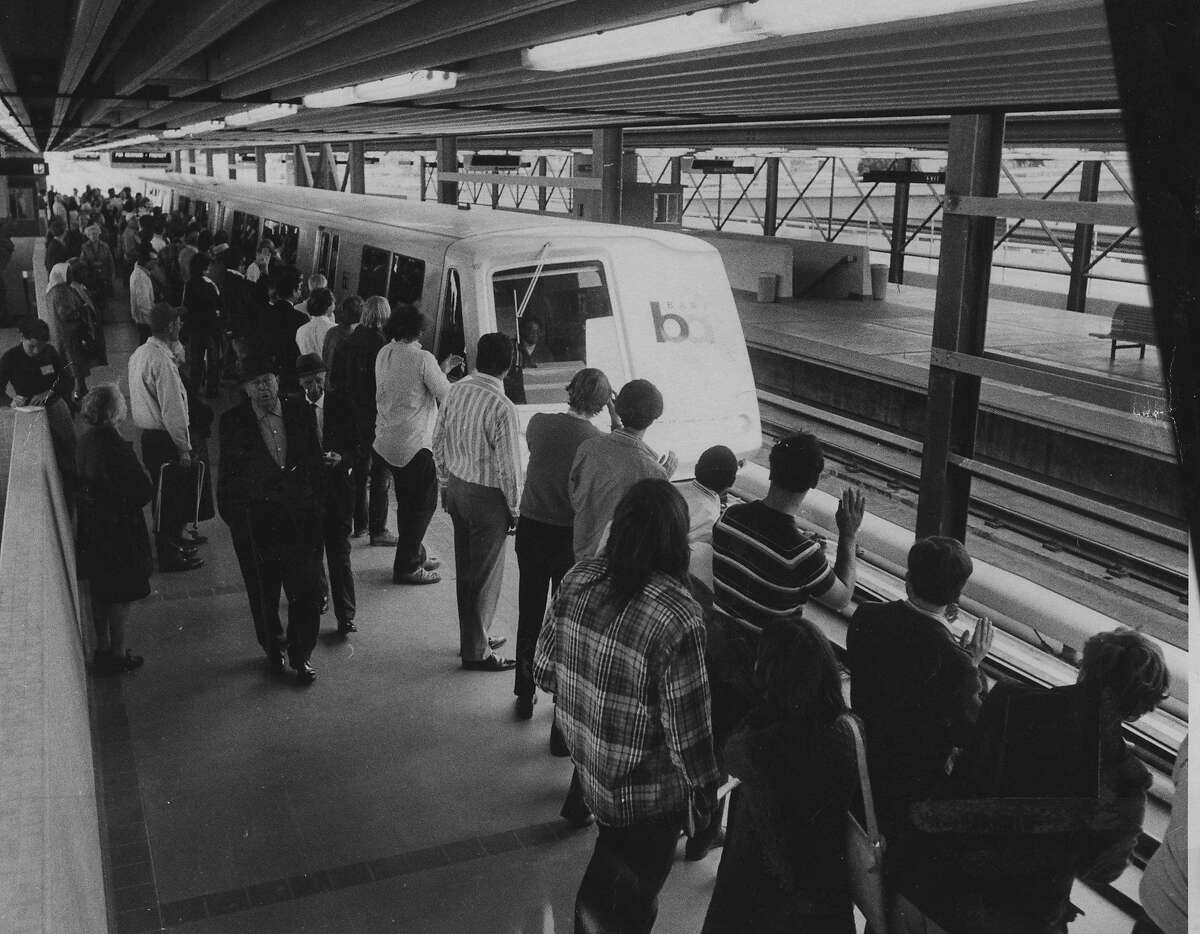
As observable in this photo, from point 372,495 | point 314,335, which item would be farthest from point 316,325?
point 372,495

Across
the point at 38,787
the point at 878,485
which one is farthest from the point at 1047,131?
the point at 38,787

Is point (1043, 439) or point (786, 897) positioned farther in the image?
point (1043, 439)

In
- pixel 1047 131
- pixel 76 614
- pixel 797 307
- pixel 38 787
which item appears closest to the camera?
pixel 38 787

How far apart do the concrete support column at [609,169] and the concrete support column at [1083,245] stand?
7916 mm

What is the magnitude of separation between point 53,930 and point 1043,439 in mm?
11519

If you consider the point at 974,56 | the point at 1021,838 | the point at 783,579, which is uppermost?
the point at 974,56

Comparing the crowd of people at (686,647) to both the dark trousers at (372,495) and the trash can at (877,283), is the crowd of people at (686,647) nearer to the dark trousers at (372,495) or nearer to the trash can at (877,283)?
the dark trousers at (372,495)

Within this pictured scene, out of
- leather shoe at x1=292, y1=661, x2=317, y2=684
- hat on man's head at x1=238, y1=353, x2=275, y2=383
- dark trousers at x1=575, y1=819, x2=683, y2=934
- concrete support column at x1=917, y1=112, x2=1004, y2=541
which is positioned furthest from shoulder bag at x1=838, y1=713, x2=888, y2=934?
hat on man's head at x1=238, y1=353, x2=275, y2=383

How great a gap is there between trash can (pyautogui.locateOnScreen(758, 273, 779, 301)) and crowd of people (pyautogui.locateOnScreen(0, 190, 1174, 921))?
1559 centimetres

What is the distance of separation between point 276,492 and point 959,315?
3321mm

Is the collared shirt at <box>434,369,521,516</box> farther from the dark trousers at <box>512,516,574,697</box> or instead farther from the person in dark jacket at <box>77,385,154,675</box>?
the person in dark jacket at <box>77,385,154,675</box>

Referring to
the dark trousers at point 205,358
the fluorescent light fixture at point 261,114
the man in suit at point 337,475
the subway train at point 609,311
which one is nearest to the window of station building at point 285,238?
the dark trousers at point 205,358

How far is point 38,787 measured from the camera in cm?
204

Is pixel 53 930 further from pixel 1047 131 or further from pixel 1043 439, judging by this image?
pixel 1043 439
